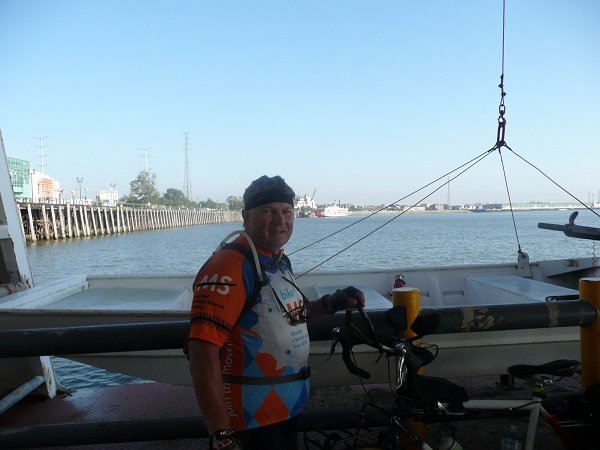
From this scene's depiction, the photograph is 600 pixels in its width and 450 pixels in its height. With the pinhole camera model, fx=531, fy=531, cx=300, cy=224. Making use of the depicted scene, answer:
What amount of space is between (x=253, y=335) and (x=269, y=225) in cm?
47

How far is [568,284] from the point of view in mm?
8875

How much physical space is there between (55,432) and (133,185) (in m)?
167

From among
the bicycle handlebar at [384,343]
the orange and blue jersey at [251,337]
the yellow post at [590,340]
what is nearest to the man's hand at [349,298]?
the bicycle handlebar at [384,343]

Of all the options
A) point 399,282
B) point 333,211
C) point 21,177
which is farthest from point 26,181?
point 399,282

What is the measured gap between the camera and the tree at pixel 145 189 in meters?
152

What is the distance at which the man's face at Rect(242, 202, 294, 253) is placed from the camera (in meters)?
2.28

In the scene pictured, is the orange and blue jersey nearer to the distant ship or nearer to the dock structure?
the dock structure

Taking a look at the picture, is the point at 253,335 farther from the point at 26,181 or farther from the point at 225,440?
the point at 26,181

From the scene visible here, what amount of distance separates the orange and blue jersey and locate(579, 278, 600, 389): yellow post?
1.98 m

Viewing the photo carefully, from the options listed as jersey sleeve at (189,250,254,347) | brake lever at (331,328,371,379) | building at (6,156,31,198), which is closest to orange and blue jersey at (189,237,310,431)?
jersey sleeve at (189,250,254,347)

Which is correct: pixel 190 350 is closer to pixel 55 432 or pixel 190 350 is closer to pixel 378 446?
pixel 378 446

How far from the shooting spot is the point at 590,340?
10.8 ft

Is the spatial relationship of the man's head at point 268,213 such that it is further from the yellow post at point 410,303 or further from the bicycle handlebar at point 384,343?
the yellow post at point 410,303

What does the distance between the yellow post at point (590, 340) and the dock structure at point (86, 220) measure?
4678 centimetres
